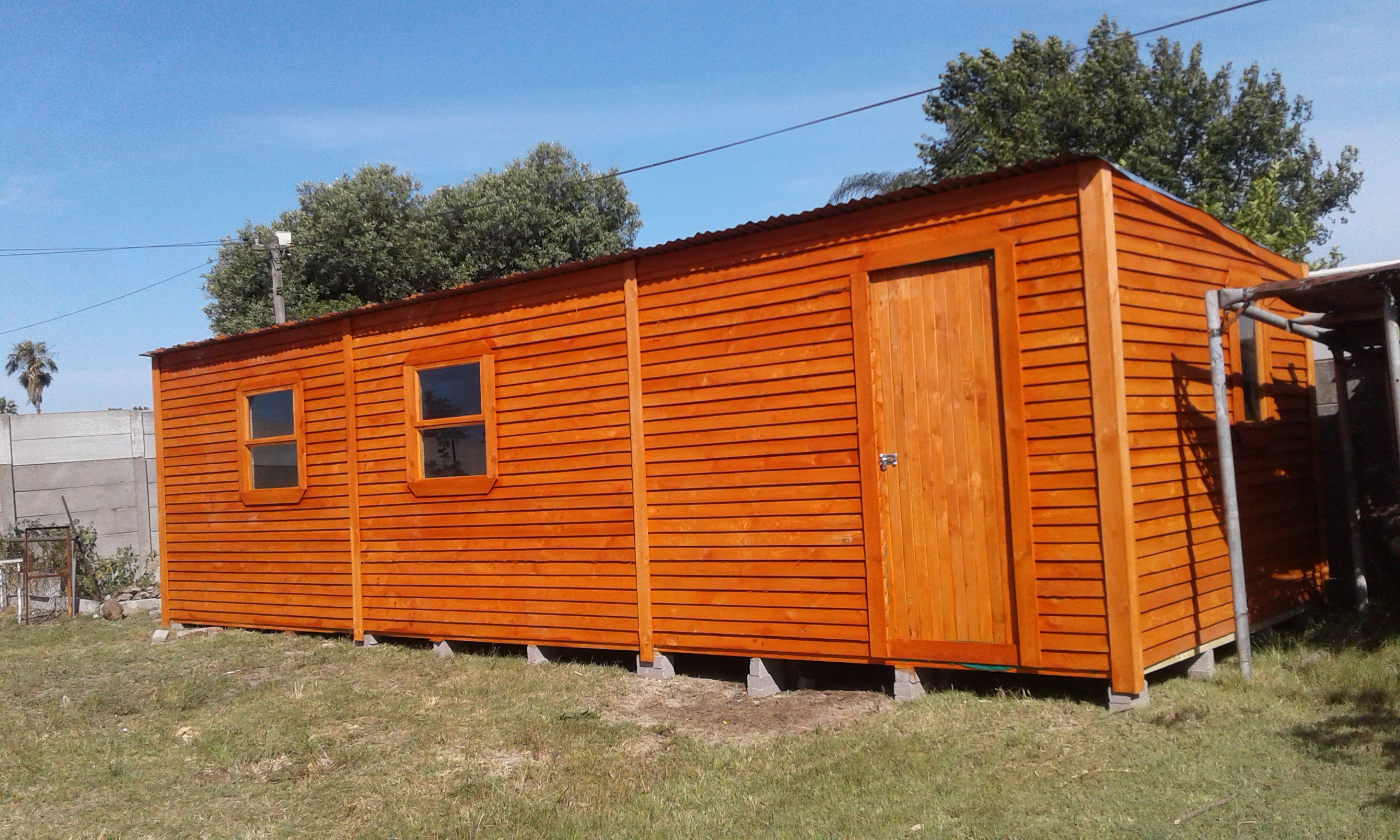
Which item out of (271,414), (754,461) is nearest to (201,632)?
(271,414)

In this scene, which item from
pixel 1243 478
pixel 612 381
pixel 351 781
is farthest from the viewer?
pixel 612 381

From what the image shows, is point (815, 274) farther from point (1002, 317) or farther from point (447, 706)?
point (447, 706)

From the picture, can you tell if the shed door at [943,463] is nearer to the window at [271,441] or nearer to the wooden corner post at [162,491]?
the window at [271,441]

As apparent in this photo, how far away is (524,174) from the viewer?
95.6 ft

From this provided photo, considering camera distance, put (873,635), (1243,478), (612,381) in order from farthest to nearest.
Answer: (612,381)
(1243,478)
(873,635)

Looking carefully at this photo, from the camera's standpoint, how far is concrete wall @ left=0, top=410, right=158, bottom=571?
16750 mm

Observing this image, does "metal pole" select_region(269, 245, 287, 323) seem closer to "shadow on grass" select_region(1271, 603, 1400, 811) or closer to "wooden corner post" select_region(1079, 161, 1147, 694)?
"wooden corner post" select_region(1079, 161, 1147, 694)

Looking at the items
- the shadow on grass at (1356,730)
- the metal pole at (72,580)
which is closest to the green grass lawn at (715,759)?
the shadow on grass at (1356,730)

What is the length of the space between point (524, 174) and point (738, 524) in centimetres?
2332

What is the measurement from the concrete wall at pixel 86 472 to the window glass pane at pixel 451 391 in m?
9.89

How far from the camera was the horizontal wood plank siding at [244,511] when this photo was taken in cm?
1045

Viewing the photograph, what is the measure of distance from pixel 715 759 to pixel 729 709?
1.17 m

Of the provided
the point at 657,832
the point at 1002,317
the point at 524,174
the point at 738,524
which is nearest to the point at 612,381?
the point at 738,524

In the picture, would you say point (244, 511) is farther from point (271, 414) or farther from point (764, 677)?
point (764, 677)
